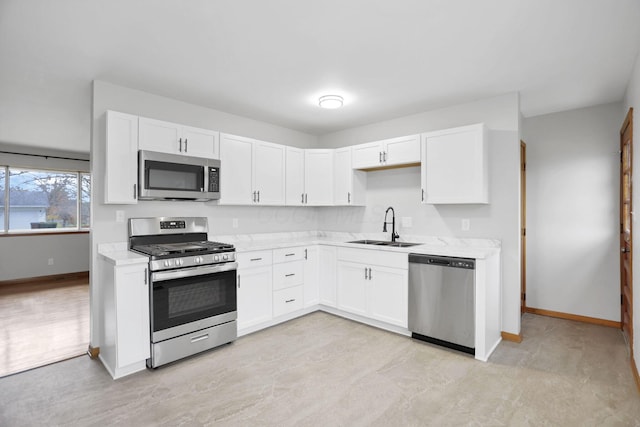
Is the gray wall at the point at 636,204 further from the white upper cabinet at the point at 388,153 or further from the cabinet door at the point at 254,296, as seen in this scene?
the cabinet door at the point at 254,296

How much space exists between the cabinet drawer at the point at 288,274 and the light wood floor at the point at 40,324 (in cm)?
198

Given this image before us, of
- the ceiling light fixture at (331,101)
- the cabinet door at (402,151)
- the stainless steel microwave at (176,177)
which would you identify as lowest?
the stainless steel microwave at (176,177)

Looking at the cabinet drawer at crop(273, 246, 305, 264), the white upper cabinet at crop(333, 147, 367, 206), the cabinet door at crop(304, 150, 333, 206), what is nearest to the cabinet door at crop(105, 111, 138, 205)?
the cabinet drawer at crop(273, 246, 305, 264)

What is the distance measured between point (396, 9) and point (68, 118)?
14.5ft

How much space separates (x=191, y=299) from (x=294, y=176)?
2084mm

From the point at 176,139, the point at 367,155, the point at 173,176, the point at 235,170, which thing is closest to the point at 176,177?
the point at 173,176

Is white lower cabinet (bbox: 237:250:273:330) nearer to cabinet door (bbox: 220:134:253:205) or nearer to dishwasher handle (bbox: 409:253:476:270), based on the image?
cabinet door (bbox: 220:134:253:205)

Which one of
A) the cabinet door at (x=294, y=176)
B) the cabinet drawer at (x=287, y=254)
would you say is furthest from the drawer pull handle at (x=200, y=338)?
the cabinet door at (x=294, y=176)

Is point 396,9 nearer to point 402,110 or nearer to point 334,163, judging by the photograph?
point 402,110

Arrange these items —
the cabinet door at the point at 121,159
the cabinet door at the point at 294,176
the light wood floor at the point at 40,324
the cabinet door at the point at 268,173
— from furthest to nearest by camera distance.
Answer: the cabinet door at the point at 294,176
the cabinet door at the point at 268,173
the light wood floor at the point at 40,324
the cabinet door at the point at 121,159

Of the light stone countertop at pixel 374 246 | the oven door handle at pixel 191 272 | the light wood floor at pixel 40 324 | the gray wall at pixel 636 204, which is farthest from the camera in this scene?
the light stone countertop at pixel 374 246

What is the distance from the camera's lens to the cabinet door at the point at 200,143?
11.0ft

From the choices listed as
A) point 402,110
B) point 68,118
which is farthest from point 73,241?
point 402,110

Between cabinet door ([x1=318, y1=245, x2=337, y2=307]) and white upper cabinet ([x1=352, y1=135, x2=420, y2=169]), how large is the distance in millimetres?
1158
